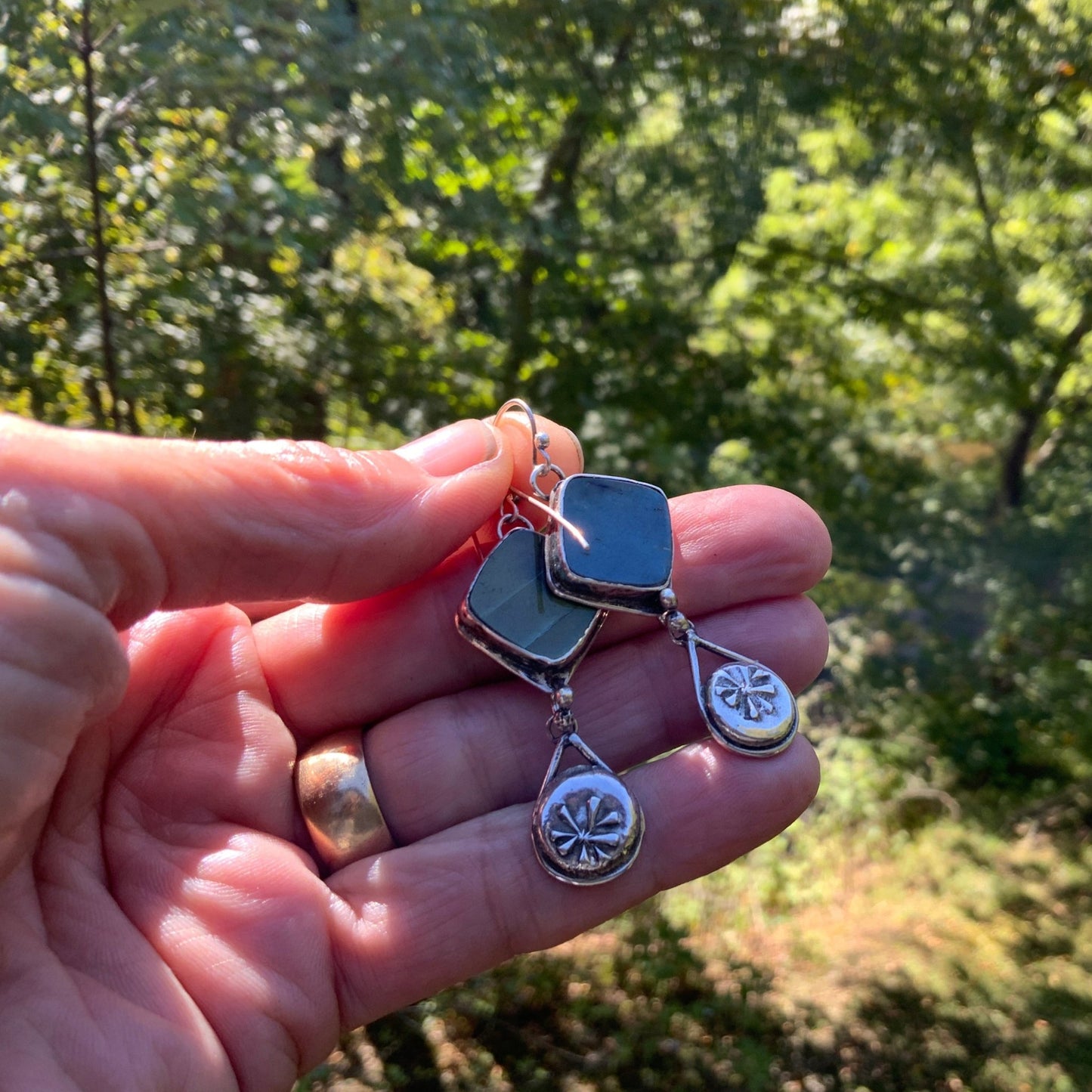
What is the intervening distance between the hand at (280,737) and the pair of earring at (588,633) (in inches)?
2.8

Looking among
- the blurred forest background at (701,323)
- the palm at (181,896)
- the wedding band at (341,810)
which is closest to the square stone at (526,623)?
the wedding band at (341,810)

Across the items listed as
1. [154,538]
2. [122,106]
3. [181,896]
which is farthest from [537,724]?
[122,106]

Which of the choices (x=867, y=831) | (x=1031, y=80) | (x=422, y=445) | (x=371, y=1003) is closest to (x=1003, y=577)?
(x=867, y=831)

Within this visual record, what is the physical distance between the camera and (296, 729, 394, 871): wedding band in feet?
6.78

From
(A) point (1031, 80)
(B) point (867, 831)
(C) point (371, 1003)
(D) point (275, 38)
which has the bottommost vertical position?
(B) point (867, 831)

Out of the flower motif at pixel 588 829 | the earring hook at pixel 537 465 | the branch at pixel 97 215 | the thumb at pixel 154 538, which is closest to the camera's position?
the thumb at pixel 154 538

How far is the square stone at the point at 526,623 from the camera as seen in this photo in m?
2.12

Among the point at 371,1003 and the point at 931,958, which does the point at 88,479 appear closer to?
the point at 371,1003

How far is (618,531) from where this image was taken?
87.6 inches

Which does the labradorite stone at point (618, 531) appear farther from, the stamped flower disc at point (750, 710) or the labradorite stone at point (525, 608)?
the stamped flower disc at point (750, 710)

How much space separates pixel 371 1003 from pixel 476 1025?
168 cm

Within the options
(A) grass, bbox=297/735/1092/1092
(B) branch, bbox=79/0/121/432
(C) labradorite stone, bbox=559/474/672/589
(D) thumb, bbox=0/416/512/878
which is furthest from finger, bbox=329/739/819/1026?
(B) branch, bbox=79/0/121/432

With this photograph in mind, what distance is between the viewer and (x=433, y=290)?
3580 mm

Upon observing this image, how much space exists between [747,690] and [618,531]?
18.8 inches
